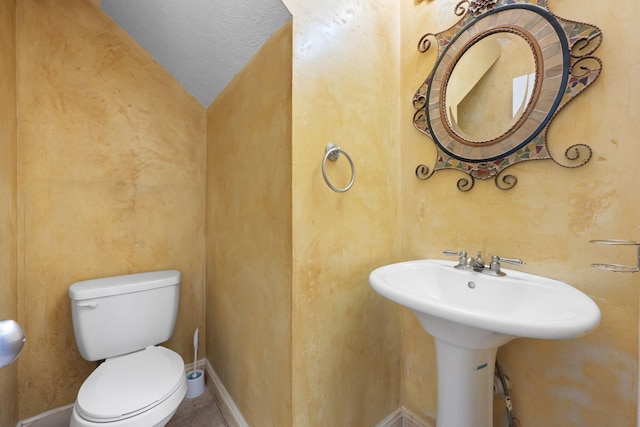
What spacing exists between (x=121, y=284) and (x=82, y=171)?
64 cm

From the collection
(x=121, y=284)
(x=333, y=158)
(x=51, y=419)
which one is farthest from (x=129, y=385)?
(x=333, y=158)

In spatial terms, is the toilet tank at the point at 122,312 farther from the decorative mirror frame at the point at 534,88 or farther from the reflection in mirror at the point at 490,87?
the reflection in mirror at the point at 490,87

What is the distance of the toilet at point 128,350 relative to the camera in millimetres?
975

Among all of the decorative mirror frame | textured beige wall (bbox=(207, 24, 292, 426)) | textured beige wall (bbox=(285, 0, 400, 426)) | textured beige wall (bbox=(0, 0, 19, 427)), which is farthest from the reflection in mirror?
textured beige wall (bbox=(0, 0, 19, 427))

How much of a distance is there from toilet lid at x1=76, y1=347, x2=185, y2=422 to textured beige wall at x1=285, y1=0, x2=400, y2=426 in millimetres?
559

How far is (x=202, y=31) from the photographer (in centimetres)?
121

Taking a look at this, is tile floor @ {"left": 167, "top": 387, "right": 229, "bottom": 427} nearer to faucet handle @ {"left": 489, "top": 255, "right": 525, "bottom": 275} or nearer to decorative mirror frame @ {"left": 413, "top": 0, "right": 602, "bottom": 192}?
faucet handle @ {"left": 489, "top": 255, "right": 525, "bottom": 275}

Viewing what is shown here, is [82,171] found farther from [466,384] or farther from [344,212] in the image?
[466,384]

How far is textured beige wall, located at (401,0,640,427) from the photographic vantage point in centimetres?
79

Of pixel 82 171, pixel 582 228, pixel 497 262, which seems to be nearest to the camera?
pixel 582 228

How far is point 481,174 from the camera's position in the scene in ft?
3.45

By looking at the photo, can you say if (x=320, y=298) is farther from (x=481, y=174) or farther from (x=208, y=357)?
(x=208, y=357)

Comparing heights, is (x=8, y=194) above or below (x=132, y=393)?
above

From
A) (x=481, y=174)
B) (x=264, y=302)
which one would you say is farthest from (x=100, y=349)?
(x=481, y=174)
